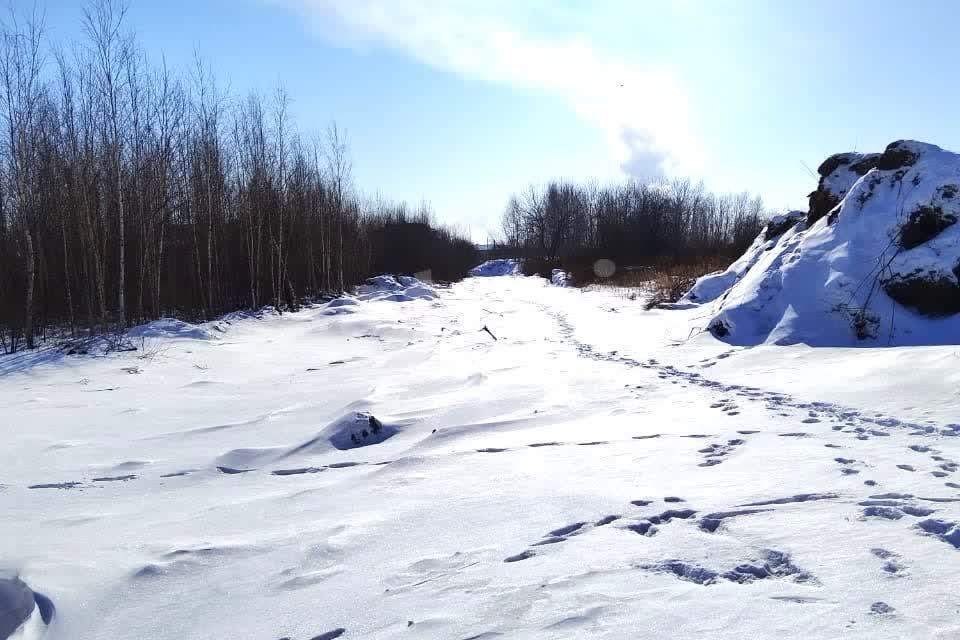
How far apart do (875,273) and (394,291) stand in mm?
19694

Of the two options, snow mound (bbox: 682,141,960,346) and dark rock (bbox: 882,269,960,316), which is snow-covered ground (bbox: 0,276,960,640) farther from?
dark rock (bbox: 882,269,960,316)

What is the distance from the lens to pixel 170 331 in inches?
418

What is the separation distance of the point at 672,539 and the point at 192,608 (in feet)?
6.71

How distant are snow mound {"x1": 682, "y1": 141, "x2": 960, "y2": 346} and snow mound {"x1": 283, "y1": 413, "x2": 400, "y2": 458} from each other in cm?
571

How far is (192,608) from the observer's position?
2.20 meters

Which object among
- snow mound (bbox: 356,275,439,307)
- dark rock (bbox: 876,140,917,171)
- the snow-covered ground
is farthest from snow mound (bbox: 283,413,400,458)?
snow mound (bbox: 356,275,439,307)

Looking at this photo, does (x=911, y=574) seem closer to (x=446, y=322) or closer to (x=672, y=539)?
(x=672, y=539)

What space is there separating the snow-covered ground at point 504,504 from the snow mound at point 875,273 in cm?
136

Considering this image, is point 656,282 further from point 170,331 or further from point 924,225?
point 170,331

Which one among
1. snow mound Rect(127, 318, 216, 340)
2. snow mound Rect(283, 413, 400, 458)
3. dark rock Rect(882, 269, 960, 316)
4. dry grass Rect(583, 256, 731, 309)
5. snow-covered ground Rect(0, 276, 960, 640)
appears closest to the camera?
snow-covered ground Rect(0, 276, 960, 640)

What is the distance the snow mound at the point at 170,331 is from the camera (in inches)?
408

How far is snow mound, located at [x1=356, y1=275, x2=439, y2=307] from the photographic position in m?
21.3

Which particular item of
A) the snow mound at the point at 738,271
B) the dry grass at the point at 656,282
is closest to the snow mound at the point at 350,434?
the snow mound at the point at 738,271

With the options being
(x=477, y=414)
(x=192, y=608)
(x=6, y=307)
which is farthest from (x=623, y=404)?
(x=6, y=307)
